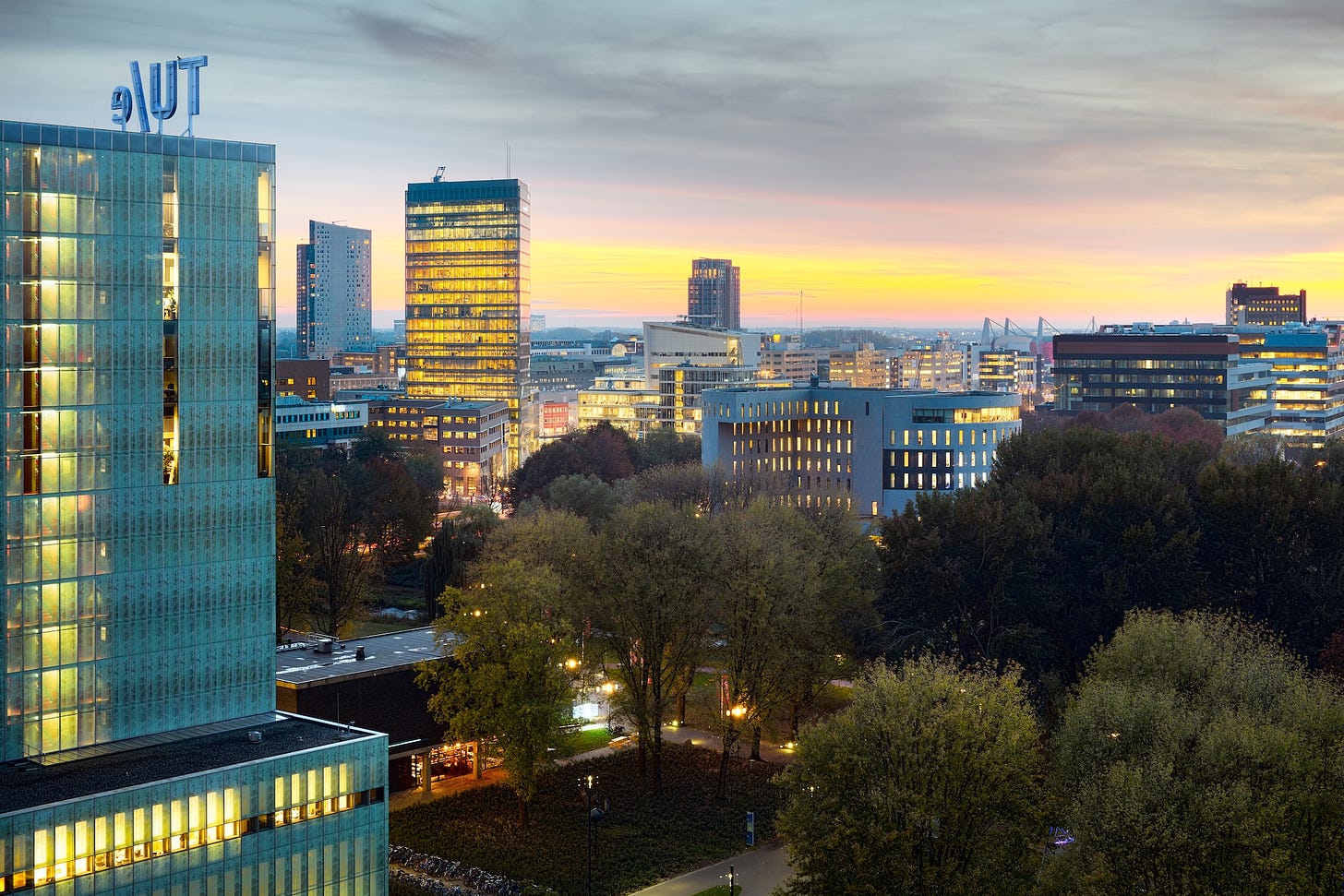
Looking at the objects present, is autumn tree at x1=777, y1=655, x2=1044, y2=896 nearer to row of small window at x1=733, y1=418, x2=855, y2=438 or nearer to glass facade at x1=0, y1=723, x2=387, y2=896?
glass facade at x1=0, y1=723, x2=387, y2=896

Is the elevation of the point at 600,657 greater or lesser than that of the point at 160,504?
lesser

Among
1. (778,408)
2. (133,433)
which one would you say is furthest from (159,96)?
(778,408)

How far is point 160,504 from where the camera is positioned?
56.1 m

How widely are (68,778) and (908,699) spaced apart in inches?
1260

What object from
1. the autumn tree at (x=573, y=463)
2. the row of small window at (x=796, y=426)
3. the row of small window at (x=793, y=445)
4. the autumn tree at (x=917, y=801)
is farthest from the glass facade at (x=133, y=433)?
the autumn tree at (x=573, y=463)

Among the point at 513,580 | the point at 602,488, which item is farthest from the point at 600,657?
the point at 602,488

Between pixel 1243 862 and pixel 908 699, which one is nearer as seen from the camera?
pixel 1243 862

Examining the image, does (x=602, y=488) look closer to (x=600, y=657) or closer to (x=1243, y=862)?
(x=600, y=657)

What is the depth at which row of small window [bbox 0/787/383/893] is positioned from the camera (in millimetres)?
45312

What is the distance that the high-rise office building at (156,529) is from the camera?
50969 mm

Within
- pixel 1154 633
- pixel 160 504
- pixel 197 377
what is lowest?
pixel 1154 633

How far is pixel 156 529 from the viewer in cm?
5594

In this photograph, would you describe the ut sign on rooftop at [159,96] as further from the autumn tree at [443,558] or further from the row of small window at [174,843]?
the autumn tree at [443,558]

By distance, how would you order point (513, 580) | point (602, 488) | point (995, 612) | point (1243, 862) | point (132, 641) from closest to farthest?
1. point (1243, 862)
2. point (132, 641)
3. point (513, 580)
4. point (995, 612)
5. point (602, 488)
